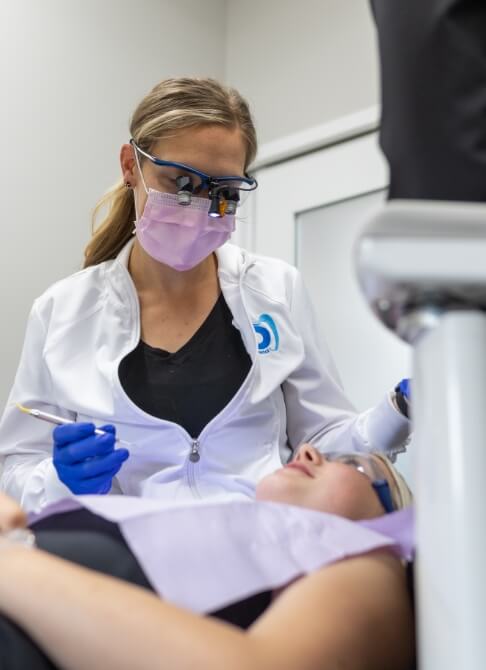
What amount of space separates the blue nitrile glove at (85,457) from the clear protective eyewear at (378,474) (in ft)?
1.23

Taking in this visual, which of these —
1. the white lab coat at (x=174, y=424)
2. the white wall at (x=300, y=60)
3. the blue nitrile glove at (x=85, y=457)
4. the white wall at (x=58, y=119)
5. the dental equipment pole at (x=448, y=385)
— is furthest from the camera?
the white wall at (x=300, y=60)

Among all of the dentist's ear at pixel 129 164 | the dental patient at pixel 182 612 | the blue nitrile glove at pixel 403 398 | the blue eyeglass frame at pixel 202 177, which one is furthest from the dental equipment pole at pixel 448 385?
the dentist's ear at pixel 129 164

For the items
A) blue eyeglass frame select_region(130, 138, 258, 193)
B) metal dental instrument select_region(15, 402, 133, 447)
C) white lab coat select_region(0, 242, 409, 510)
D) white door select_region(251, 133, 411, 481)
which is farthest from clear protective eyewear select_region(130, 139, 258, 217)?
white door select_region(251, 133, 411, 481)

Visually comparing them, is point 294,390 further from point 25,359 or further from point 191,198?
point 25,359

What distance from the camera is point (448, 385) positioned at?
0.58 meters

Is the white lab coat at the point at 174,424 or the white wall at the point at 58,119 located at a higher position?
the white wall at the point at 58,119

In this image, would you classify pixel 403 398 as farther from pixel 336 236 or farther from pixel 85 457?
pixel 336 236

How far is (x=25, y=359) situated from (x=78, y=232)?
3.35 ft

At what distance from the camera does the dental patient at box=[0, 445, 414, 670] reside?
67cm

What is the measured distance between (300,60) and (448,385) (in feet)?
8.48

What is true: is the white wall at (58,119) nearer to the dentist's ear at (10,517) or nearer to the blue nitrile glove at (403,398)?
the blue nitrile glove at (403,398)

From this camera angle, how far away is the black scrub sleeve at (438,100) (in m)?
0.87

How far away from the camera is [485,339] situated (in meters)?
0.59

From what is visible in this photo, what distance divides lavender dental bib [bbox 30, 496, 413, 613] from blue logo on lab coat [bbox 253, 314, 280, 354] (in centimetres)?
72
